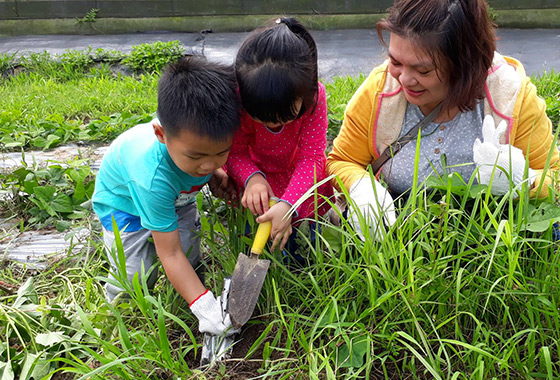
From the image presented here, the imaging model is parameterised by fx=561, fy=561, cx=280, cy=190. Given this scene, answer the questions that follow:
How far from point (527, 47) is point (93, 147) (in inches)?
196

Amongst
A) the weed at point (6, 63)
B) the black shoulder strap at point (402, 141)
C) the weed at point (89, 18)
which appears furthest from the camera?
the weed at point (89, 18)

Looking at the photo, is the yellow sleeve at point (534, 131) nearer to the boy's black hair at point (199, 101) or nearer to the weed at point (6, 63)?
the boy's black hair at point (199, 101)

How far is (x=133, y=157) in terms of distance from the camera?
1853 mm

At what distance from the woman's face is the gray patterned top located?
142mm

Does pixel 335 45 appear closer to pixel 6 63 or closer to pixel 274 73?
pixel 6 63

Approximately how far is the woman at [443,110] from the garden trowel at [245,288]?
33 centimetres

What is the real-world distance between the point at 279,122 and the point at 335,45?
537 centimetres

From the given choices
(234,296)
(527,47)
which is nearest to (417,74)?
(234,296)

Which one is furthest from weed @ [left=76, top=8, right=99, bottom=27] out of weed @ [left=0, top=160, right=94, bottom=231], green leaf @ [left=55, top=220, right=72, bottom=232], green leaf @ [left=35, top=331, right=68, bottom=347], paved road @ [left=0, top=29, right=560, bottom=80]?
green leaf @ [left=35, top=331, right=68, bottom=347]

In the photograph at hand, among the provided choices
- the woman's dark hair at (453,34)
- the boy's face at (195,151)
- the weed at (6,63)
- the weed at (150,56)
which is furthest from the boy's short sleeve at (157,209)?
the weed at (6,63)

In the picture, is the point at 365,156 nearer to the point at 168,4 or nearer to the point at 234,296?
the point at 234,296

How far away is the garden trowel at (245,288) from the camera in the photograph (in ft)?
5.31

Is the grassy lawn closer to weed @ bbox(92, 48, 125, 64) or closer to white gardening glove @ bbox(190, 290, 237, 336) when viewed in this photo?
white gardening glove @ bbox(190, 290, 237, 336)

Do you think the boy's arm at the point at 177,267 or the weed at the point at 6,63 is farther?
the weed at the point at 6,63
